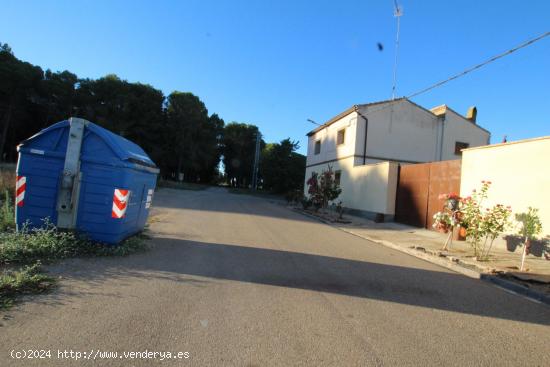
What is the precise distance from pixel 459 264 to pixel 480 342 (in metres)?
4.79

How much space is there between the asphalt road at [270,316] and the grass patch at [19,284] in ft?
0.61

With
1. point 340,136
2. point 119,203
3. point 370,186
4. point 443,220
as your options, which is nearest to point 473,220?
point 443,220

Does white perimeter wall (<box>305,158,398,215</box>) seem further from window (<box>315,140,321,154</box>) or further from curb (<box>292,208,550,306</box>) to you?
curb (<box>292,208,550,306</box>)

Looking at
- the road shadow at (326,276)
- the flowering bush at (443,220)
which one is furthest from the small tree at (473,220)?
the road shadow at (326,276)

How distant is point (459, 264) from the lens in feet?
27.5

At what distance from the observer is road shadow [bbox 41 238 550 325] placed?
17.8 feet

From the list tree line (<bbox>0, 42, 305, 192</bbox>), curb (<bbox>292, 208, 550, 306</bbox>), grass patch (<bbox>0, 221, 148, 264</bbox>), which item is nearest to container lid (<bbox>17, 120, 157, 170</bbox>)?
grass patch (<bbox>0, 221, 148, 264</bbox>)

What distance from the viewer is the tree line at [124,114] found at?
42438mm

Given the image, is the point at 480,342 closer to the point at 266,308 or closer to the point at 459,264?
the point at 266,308

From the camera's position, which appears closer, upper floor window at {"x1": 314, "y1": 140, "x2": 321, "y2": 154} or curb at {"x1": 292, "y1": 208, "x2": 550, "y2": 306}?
curb at {"x1": 292, "y1": 208, "x2": 550, "y2": 306}

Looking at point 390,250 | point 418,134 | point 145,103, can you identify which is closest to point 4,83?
point 145,103

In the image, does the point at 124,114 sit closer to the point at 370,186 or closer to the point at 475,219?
the point at 370,186

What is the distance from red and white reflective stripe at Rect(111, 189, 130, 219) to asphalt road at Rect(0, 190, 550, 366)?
32.7 inches

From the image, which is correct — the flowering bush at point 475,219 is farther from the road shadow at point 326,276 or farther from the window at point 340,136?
the window at point 340,136
